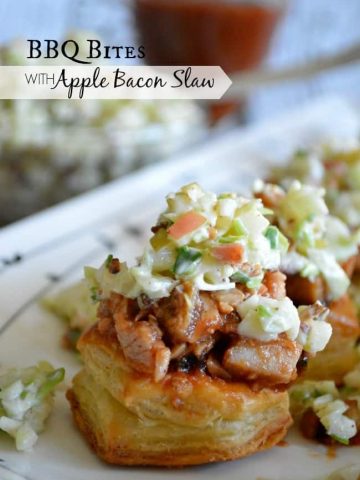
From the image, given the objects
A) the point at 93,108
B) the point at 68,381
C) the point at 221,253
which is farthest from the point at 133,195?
the point at 221,253

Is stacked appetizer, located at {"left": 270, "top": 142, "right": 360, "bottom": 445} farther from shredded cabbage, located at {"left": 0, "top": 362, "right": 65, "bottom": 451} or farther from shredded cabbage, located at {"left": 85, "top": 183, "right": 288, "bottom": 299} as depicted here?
shredded cabbage, located at {"left": 0, "top": 362, "right": 65, "bottom": 451}

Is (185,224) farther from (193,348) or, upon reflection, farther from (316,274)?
(316,274)

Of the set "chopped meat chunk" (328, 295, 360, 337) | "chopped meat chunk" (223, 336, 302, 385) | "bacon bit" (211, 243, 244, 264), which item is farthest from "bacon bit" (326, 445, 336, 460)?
"bacon bit" (211, 243, 244, 264)

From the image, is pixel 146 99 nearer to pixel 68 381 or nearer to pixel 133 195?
pixel 133 195

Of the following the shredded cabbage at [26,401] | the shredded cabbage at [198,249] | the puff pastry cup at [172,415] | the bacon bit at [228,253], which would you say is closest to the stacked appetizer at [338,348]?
the puff pastry cup at [172,415]


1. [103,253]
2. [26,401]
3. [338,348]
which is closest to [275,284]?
[338,348]
